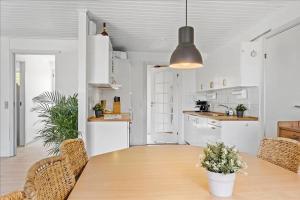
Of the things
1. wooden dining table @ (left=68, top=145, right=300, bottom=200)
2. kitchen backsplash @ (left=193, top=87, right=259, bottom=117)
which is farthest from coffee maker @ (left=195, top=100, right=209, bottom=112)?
wooden dining table @ (left=68, top=145, right=300, bottom=200)

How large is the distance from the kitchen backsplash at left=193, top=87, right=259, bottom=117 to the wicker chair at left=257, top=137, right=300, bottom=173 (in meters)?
2.15

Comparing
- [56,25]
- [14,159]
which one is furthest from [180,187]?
[14,159]

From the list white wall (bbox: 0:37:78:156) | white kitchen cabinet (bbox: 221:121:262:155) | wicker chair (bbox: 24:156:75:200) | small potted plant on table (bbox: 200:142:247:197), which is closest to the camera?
wicker chair (bbox: 24:156:75:200)

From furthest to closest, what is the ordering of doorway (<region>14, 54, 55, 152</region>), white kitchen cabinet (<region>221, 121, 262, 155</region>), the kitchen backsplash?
doorway (<region>14, 54, 55, 152</region>) < the kitchen backsplash < white kitchen cabinet (<region>221, 121, 262, 155</region>)

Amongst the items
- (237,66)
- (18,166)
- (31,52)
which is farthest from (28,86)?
(237,66)

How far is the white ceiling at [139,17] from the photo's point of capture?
3049 mm

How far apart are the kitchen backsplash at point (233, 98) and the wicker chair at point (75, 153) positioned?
9.86 feet

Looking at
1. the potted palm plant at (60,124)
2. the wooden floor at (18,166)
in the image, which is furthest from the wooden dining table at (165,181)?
the potted palm plant at (60,124)

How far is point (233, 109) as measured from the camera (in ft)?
15.1

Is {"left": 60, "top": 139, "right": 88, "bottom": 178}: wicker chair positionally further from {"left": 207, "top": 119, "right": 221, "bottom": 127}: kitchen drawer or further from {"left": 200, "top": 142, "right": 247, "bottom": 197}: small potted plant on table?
{"left": 207, "top": 119, "right": 221, "bottom": 127}: kitchen drawer

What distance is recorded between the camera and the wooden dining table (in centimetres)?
107

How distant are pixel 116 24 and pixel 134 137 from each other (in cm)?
287

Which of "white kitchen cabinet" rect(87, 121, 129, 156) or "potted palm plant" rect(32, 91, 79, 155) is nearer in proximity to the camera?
"potted palm plant" rect(32, 91, 79, 155)

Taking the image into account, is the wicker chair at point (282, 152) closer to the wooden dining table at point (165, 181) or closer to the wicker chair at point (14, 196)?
the wooden dining table at point (165, 181)
